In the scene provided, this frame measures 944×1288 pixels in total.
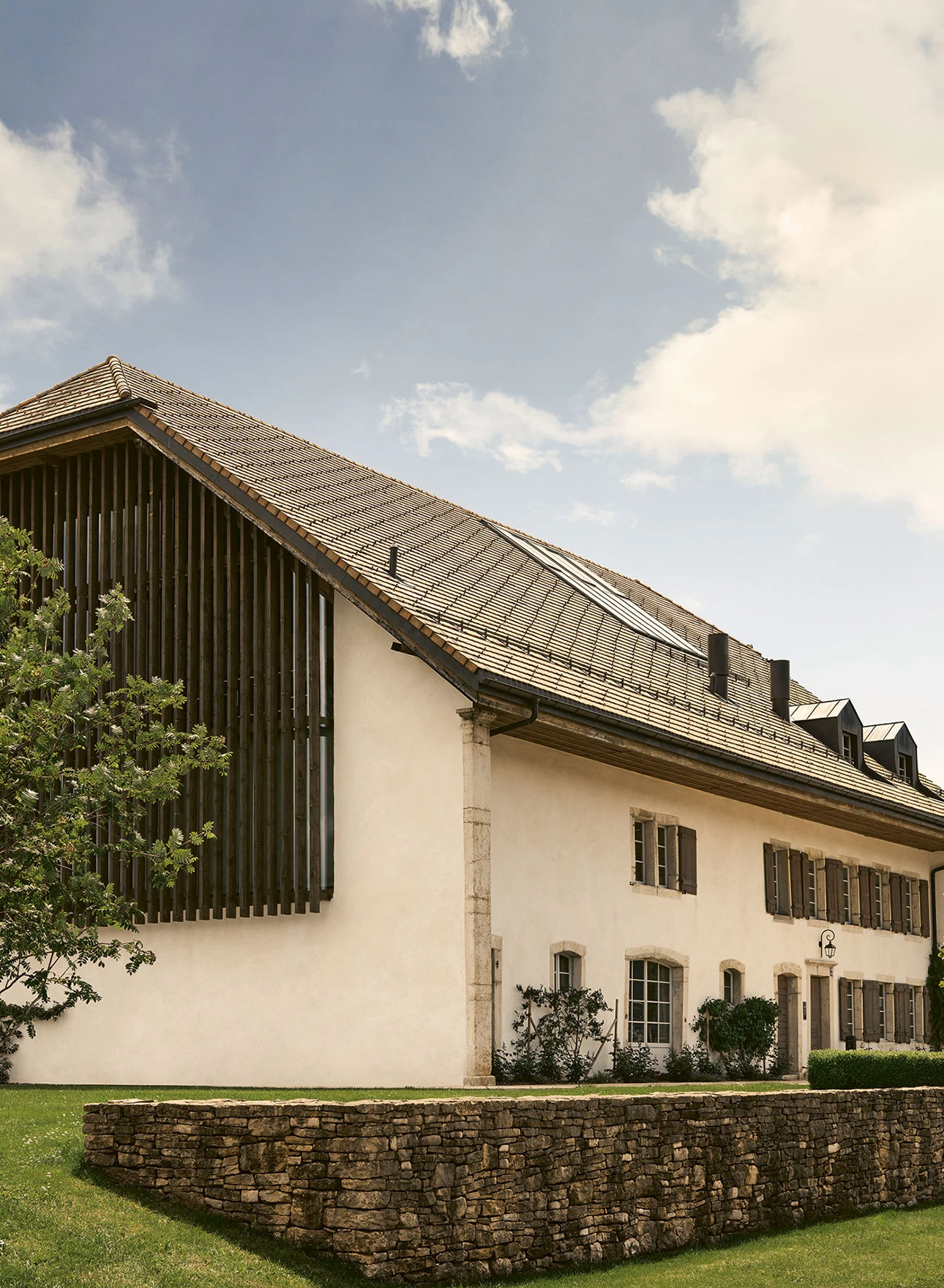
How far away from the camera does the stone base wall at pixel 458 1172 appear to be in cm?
1256

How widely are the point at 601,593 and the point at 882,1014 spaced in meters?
10.5

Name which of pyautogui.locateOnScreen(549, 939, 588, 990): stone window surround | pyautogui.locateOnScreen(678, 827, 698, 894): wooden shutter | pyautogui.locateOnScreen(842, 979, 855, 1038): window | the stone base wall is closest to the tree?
the stone base wall

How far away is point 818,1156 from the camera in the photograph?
17578 millimetres

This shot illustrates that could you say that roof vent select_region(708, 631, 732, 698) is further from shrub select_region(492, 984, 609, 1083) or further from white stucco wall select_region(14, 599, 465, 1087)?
white stucco wall select_region(14, 599, 465, 1087)

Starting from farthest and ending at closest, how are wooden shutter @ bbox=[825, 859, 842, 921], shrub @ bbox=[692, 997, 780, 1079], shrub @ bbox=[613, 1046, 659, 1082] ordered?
wooden shutter @ bbox=[825, 859, 842, 921] → shrub @ bbox=[692, 997, 780, 1079] → shrub @ bbox=[613, 1046, 659, 1082]

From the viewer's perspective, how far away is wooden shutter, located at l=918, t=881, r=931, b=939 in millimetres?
34656

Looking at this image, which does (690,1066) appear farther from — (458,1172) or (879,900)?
(458,1172)

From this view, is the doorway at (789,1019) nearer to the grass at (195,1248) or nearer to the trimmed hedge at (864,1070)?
the trimmed hedge at (864,1070)

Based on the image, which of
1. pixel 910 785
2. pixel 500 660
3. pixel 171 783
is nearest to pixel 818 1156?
pixel 500 660

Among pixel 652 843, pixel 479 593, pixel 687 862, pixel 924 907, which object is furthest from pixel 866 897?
pixel 479 593

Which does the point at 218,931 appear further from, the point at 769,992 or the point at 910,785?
the point at 910,785

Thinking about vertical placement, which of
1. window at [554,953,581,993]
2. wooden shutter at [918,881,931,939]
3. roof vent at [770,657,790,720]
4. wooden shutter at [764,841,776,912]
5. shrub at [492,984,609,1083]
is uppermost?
roof vent at [770,657,790,720]

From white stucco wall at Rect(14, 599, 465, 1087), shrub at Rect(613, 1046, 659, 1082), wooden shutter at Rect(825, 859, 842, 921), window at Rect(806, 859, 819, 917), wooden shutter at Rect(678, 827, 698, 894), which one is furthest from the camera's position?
wooden shutter at Rect(825, 859, 842, 921)

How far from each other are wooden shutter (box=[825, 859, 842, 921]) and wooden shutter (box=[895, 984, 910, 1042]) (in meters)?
3.46
